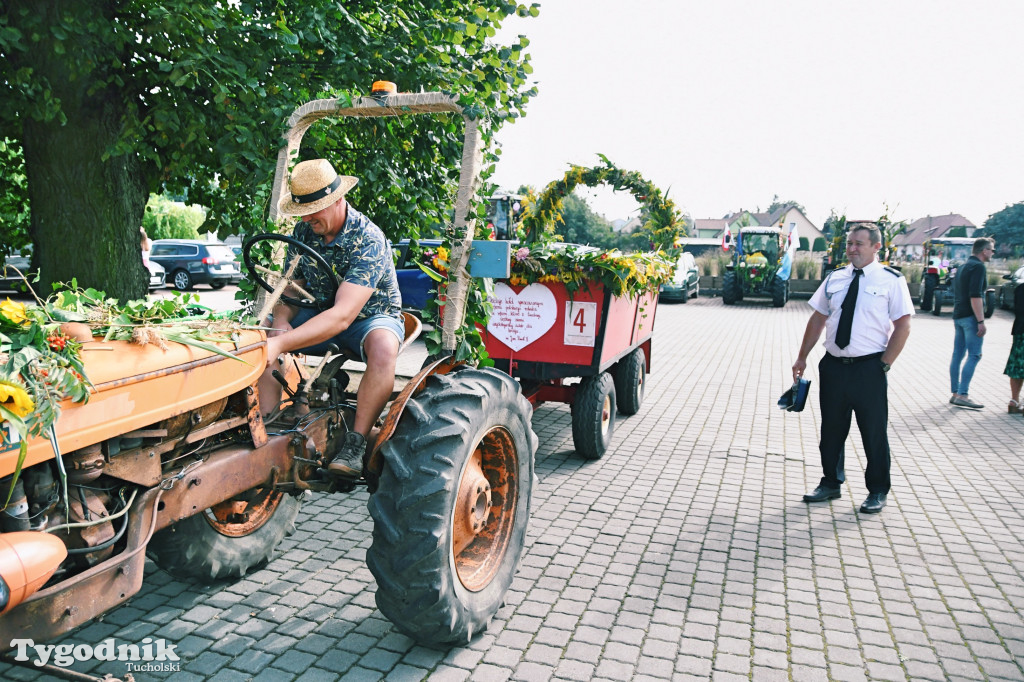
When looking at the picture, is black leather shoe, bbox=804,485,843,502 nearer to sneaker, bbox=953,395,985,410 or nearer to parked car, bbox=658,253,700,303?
sneaker, bbox=953,395,985,410

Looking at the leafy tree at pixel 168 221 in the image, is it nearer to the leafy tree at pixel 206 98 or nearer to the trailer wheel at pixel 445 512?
the leafy tree at pixel 206 98

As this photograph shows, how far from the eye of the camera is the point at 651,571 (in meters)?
3.79

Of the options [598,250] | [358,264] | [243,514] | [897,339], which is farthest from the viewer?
[598,250]

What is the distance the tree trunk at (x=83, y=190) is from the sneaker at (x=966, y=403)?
857cm

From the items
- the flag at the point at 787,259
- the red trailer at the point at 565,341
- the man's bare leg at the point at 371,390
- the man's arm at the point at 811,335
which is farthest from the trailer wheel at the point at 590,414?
the flag at the point at 787,259

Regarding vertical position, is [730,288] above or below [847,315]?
Result: below

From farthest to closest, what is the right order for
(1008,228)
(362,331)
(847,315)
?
1. (1008,228)
2. (847,315)
3. (362,331)

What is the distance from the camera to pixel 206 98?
580 centimetres

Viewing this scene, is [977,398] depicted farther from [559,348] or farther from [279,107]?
[279,107]

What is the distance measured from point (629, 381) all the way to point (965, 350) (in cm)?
408

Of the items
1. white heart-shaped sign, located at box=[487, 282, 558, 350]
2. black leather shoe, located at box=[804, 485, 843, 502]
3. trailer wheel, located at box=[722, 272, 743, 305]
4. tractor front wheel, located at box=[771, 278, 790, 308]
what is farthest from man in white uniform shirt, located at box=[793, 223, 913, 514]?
trailer wheel, located at box=[722, 272, 743, 305]

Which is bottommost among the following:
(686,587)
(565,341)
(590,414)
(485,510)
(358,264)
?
→ (686,587)

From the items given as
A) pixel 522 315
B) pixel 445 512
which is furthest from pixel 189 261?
pixel 445 512

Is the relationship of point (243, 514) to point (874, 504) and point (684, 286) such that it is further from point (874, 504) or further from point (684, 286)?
point (684, 286)
